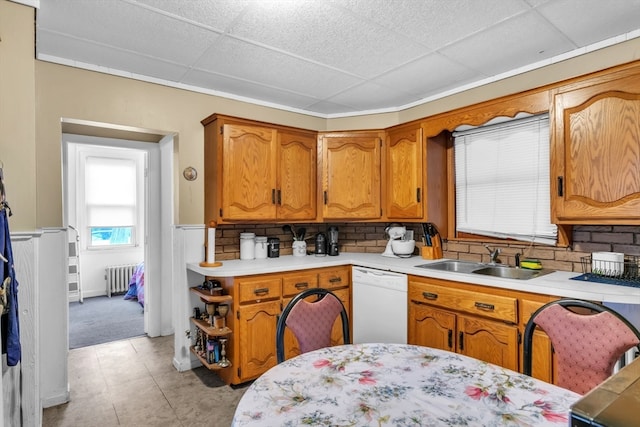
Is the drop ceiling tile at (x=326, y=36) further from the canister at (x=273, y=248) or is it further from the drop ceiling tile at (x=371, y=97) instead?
the canister at (x=273, y=248)

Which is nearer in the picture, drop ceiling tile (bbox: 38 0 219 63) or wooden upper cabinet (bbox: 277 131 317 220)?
drop ceiling tile (bbox: 38 0 219 63)

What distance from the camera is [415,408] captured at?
1039mm

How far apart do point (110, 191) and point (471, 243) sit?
532 centimetres


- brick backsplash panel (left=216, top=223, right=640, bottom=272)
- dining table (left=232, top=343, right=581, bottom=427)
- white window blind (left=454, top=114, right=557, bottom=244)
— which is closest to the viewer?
dining table (left=232, top=343, right=581, bottom=427)

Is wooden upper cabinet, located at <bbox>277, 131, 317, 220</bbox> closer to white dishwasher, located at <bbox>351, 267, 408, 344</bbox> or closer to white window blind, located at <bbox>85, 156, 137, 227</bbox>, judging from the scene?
white dishwasher, located at <bbox>351, 267, 408, 344</bbox>

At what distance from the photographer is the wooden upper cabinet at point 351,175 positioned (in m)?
3.43

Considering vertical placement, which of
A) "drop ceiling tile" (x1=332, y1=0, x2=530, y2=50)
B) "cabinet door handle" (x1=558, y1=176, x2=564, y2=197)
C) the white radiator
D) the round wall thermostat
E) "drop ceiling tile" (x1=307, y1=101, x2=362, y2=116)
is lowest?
the white radiator

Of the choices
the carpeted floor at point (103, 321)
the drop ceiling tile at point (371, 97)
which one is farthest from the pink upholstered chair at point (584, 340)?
the carpeted floor at point (103, 321)

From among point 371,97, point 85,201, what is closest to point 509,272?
point 371,97

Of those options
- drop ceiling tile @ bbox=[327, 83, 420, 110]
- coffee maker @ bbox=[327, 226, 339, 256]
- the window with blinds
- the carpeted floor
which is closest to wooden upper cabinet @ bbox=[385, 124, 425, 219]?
drop ceiling tile @ bbox=[327, 83, 420, 110]

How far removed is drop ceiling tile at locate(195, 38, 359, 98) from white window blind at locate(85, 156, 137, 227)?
381 centimetres

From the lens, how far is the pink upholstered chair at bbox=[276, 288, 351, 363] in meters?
1.64

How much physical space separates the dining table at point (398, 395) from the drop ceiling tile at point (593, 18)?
1889 millimetres

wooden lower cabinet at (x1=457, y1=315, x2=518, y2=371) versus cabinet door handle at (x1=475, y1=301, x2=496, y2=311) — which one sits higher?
cabinet door handle at (x1=475, y1=301, x2=496, y2=311)
